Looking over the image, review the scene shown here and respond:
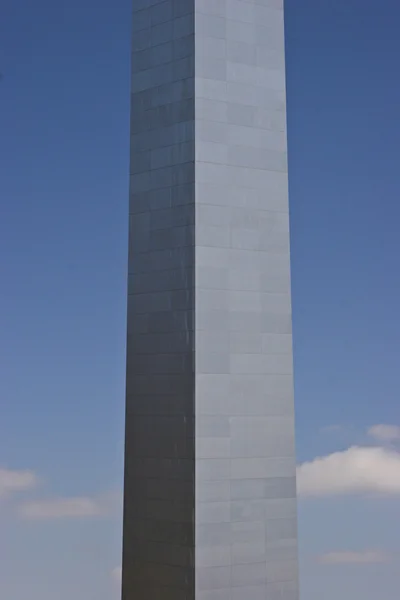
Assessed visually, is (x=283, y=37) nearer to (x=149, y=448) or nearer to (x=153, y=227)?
(x=153, y=227)

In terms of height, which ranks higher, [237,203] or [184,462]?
[237,203]

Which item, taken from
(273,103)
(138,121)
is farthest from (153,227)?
(273,103)

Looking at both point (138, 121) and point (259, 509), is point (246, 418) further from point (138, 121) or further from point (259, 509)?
point (138, 121)

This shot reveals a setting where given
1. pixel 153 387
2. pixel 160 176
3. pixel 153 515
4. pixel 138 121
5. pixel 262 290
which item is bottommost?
pixel 153 515

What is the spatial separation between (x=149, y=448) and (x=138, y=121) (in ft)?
14.5

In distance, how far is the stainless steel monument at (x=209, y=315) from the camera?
921cm

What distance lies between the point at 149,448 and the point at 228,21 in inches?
226

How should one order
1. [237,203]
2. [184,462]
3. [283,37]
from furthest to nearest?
1. [283,37]
2. [237,203]
3. [184,462]

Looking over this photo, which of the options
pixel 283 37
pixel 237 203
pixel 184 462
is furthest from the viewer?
pixel 283 37

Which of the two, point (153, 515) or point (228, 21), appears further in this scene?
point (228, 21)

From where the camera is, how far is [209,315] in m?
9.46

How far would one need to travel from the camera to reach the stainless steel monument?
9.21 m

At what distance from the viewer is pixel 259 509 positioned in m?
9.42

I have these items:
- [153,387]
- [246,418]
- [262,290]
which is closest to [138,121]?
[262,290]
